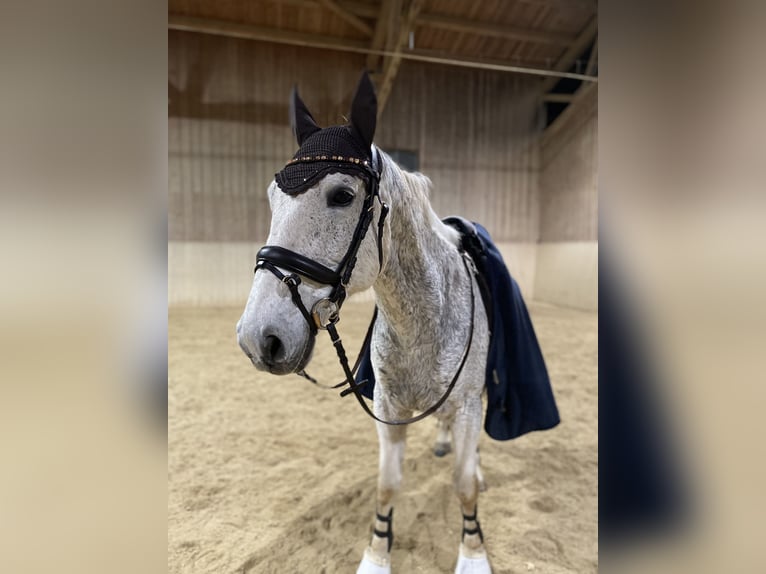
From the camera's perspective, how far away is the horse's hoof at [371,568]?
1354 mm

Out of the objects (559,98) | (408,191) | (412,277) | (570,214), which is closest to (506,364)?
(412,277)

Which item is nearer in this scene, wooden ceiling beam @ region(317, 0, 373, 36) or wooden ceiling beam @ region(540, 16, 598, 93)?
wooden ceiling beam @ region(317, 0, 373, 36)

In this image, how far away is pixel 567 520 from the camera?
1703mm

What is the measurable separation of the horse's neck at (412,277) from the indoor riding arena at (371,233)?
0.20 metres

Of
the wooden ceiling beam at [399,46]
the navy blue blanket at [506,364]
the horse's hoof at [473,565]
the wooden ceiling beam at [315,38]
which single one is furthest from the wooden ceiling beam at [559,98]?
the horse's hoof at [473,565]

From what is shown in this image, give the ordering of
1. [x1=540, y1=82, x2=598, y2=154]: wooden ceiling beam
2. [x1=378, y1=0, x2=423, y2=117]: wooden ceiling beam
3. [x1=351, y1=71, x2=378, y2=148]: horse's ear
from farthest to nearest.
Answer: [x1=540, y1=82, x2=598, y2=154]: wooden ceiling beam
[x1=378, y1=0, x2=423, y2=117]: wooden ceiling beam
[x1=351, y1=71, x2=378, y2=148]: horse's ear

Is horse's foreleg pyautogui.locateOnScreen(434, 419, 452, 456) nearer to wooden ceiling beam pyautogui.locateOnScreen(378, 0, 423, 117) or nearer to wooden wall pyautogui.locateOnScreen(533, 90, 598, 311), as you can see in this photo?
wooden ceiling beam pyautogui.locateOnScreen(378, 0, 423, 117)

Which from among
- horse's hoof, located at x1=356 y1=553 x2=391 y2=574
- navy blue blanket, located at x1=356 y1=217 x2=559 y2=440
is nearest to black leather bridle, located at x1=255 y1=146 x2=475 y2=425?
navy blue blanket, located at x1=356 y1=217 x2=559 y2=440

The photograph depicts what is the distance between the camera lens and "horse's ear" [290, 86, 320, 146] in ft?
3.27

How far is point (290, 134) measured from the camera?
669 cm

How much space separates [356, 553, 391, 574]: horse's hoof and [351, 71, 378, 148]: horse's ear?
4.52 ft

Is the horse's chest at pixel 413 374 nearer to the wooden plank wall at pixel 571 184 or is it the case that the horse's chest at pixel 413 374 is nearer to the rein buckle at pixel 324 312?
the rein buckle at pixel 324 312
